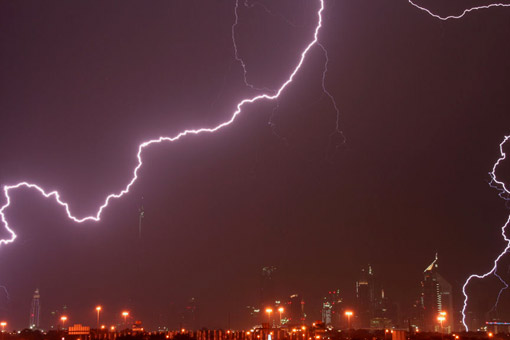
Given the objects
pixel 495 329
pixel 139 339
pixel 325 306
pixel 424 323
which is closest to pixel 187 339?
pixel 139 339

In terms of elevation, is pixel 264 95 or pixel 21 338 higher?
pixel 264 95

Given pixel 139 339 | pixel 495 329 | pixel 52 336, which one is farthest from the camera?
pixel 495 329

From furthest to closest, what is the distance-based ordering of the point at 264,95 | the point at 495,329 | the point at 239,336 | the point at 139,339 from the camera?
the point at 495,329 → the point at 239,336 → the point at 264,95 → the point at 139,339

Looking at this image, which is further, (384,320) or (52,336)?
(384,320)

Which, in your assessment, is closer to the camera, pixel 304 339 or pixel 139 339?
pixel 139 339

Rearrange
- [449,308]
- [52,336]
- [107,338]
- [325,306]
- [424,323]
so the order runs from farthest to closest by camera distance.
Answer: [325,306]
[424,323]
[449,308]
[52,336]
[107,338]

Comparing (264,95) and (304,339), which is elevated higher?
(264,95)

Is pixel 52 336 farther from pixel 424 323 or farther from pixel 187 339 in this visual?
pixel 424 323

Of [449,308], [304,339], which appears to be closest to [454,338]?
[304,339]

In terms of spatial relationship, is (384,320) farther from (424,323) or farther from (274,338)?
(274,338)
